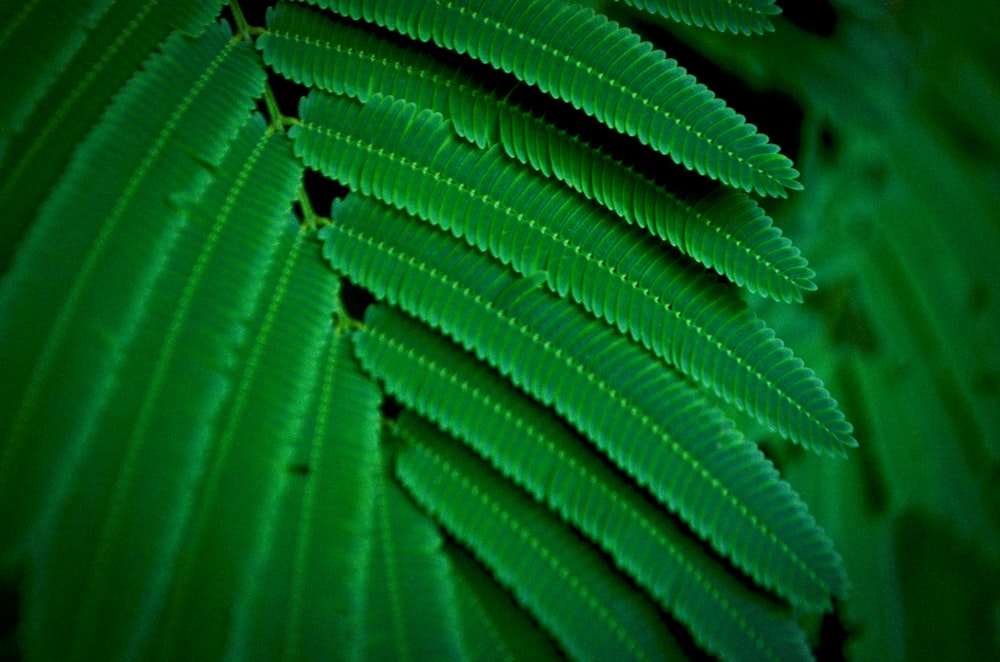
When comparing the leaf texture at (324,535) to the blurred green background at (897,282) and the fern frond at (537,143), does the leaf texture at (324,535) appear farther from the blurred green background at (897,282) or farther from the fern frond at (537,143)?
the blurred green background at (897,282)

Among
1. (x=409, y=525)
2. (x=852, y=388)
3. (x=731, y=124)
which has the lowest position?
(x=409, y=525)

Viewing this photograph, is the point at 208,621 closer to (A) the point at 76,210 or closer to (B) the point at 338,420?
(B) the point at 338,420

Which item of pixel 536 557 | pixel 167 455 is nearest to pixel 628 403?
pixel 536 557

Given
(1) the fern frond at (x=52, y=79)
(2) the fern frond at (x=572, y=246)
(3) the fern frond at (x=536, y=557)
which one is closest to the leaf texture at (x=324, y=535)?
(3) the fern frond at (x=536, y=557)

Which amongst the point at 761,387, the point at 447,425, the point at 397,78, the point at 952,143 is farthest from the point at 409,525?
the point at 952,143

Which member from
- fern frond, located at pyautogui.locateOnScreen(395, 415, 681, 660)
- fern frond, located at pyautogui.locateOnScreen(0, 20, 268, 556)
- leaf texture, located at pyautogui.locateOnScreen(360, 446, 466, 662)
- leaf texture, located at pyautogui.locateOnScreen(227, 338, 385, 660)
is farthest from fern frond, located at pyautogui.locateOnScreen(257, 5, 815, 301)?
leaf texture, located at pyautogui.locateOnScreen(360, 446, 466, 662)

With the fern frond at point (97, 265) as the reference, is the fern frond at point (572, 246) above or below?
above

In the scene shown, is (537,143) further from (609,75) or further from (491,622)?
(491,622)
